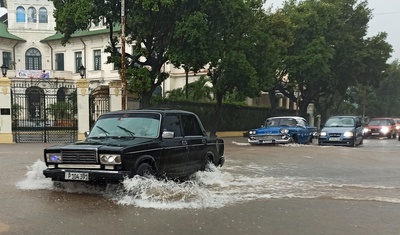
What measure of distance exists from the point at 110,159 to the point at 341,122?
18.1 meters

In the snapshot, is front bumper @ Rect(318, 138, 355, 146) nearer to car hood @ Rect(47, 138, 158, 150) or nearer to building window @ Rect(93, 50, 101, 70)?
car hood @ Rect(47, 138, 158, 150)

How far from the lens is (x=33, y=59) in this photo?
55.6 meters

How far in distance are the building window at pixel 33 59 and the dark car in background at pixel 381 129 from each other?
136 ft

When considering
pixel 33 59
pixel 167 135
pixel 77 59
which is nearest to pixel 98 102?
pixel 167 135

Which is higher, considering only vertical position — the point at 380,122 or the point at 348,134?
the point at 380,122

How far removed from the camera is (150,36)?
926 inches

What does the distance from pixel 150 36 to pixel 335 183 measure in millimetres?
15634

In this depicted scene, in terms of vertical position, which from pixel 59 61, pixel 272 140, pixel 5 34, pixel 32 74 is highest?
pixel 5 34

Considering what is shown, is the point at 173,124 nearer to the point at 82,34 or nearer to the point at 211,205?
the point at 211,205

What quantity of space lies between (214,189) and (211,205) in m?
1.76

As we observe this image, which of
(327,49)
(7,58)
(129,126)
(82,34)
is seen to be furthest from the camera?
(7,58)

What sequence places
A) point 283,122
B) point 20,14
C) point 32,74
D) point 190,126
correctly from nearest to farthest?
point 190,126 → point 283,122 → point 32,74 → point 20,14

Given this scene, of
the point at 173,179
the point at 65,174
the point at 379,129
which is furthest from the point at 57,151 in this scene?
the point at 379,129

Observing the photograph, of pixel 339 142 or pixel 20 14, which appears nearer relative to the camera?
pixel 339 142
